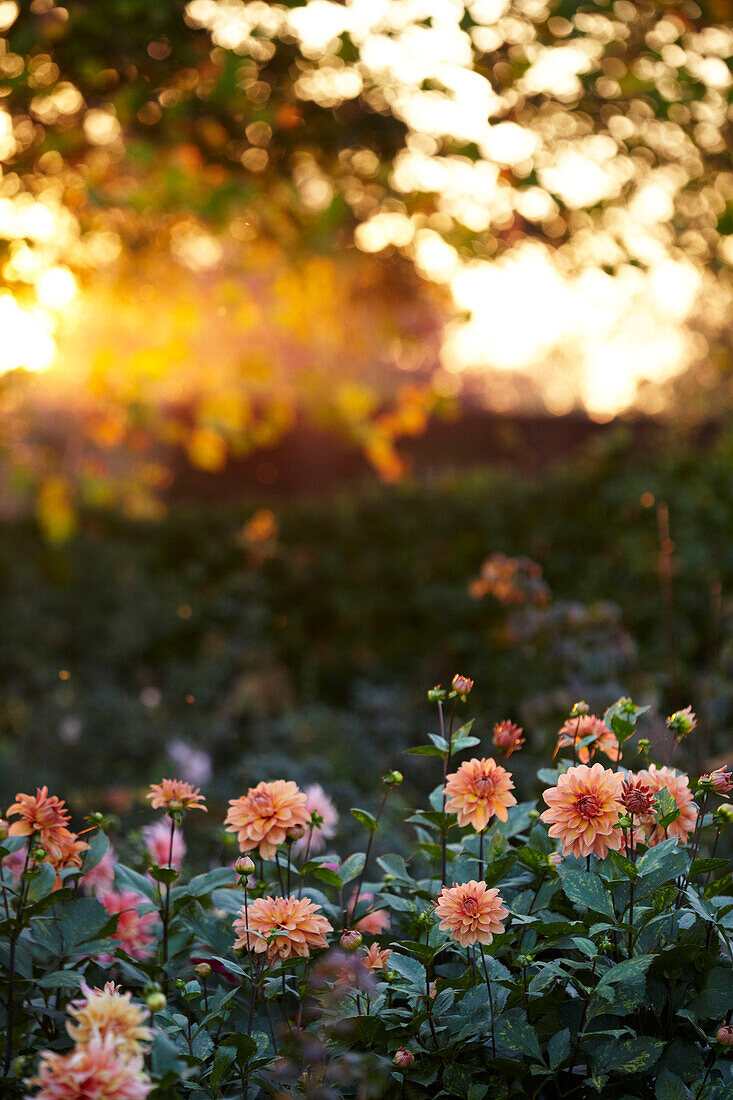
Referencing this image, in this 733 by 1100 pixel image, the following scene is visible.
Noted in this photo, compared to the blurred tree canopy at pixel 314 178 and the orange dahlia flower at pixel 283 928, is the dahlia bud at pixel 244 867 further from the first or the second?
the blurred tree canopy at pixel 314 178

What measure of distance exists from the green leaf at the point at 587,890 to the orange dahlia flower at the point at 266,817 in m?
0.34

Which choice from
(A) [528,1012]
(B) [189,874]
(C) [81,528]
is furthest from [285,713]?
(A) [528,1012]

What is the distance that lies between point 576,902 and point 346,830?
2.48m

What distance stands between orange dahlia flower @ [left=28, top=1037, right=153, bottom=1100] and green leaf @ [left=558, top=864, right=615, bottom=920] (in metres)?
0.51

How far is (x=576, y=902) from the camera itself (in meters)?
1.05

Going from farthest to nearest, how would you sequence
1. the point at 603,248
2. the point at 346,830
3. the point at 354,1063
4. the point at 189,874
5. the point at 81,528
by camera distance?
1. the point at 81,528
2. the point at 603,248
3. the point at 346,830
4. the point at 189,874
5. the point at 354,1063

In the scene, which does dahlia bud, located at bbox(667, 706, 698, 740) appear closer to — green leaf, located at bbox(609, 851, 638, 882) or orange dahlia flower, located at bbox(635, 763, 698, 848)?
orange dahlia flower, located at bbox(635, 763, 698, 848)

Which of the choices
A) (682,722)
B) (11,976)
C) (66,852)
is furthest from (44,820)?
(682,722)

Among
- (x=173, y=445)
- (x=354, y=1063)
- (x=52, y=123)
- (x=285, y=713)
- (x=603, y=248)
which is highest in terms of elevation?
(x=173, y=445)

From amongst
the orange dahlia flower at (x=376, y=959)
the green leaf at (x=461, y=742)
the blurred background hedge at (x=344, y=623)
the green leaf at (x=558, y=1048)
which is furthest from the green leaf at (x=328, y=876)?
the blurred background hedge at (x=344, y=623)

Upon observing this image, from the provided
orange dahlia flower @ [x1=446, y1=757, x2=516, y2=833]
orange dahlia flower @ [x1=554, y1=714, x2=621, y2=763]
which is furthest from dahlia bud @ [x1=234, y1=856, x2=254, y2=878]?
orange dahlia flower @ [x1=554, y1=714, x2=621, y2=763]

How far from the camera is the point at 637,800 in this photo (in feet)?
3.50

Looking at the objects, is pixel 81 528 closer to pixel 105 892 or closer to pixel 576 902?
pixel 105 892

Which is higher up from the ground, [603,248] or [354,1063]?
[603,248]
